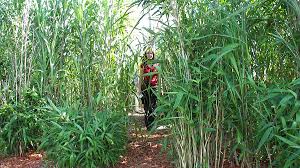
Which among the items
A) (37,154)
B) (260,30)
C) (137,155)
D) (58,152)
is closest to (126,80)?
(137,155)

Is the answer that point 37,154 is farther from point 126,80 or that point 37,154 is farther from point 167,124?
point 167,124

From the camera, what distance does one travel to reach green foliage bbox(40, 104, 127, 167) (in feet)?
9.27

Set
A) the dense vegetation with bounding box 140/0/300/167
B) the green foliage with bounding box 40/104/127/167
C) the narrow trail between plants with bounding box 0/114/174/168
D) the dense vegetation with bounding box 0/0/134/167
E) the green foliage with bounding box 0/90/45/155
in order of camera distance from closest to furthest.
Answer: the dense vegetation with bounding box 140/0/300/167 < the green foliage with bounding box 40/104/127/167 < the dense vegetation with bounding box 0/0/134/167 < the narrow trail between plants with bounding box 0/114/174/168 < the green foliage with bounding box 0/90/45/155

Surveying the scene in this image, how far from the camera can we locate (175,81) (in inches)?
90.1

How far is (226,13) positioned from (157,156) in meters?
1.60

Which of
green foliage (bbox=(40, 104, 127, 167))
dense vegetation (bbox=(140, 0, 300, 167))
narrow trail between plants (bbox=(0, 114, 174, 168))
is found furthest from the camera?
narrow trail between plants (bbox=(0, 114, 174, 168))

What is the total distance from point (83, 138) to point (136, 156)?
71cm

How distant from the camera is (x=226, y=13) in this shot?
7.13 ft

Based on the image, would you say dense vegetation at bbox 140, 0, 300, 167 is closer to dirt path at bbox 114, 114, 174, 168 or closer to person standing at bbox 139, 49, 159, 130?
dirt path at bbox 114, 114, 174, 168

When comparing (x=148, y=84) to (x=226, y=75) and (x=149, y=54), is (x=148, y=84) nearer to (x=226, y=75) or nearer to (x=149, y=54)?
(x=149, y=54)

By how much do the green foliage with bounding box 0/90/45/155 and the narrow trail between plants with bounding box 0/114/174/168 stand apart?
14cm


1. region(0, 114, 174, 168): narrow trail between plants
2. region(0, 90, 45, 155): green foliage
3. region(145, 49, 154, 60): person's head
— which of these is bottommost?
region(0, 114, 174, 168): narrow trail between plants

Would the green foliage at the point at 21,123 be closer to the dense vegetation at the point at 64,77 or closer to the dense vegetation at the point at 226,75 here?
the dense vegetation at the point at 64,77

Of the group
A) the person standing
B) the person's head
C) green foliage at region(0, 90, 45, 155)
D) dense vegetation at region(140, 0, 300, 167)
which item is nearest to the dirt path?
the person standing
